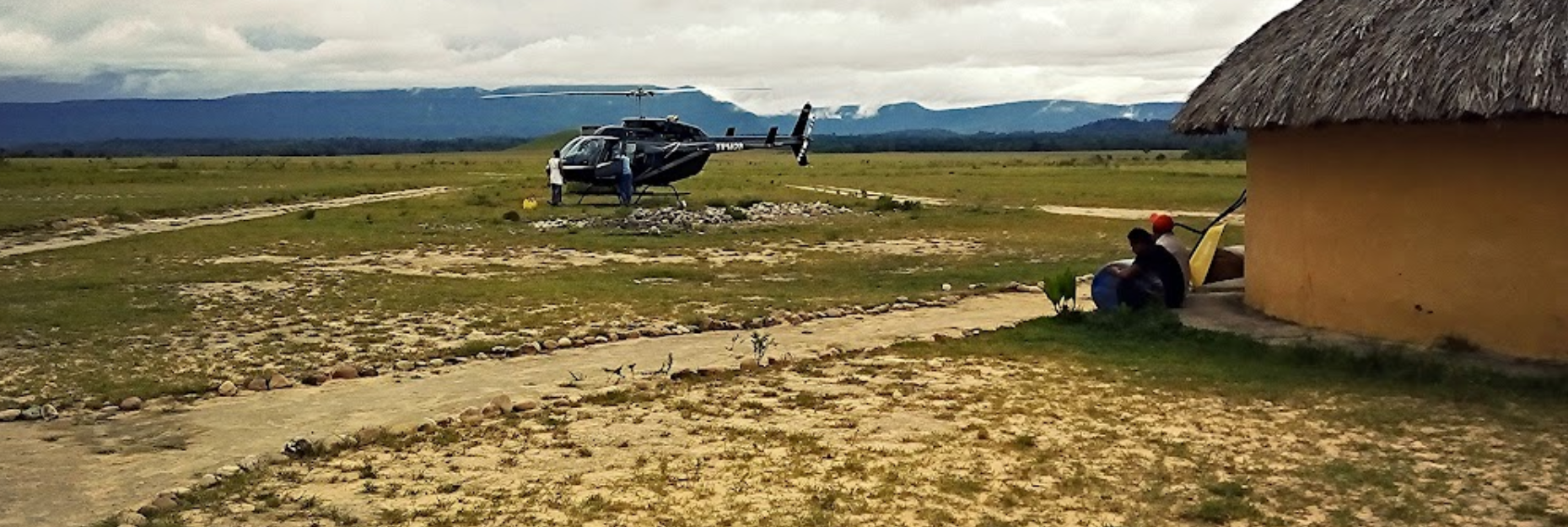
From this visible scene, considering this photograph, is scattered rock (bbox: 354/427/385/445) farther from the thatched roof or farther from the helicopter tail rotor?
the helicopter tail rotor

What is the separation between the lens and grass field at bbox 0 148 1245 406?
1139cm

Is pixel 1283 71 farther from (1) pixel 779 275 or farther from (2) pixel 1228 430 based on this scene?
(1) pixel 779 275

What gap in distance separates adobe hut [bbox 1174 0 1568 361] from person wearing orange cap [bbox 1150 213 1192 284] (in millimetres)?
1312

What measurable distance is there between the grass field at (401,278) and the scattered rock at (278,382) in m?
0.38

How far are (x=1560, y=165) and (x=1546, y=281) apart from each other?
2.75 ft

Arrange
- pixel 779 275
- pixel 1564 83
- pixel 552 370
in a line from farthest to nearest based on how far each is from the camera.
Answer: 1. pixel 779 275
2. pixel 552 370
3. pixel 1564 83

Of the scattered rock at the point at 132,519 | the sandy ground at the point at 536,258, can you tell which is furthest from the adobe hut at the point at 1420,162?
the sandy ground at the point at 536,258

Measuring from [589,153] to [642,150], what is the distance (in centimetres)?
137

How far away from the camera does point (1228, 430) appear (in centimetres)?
819

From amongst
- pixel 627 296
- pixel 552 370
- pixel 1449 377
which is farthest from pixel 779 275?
pixel 1449 377

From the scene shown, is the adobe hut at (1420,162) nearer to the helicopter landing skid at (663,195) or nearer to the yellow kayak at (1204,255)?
the yellow kayak at (1204,255)

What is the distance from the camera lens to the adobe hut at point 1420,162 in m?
9.59

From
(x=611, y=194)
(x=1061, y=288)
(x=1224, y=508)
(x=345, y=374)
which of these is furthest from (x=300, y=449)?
(x=611, y=194)

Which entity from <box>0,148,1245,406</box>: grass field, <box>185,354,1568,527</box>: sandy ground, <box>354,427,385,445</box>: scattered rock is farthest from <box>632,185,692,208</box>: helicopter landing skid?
<box>354,427,385,445</box>: scattered rock
